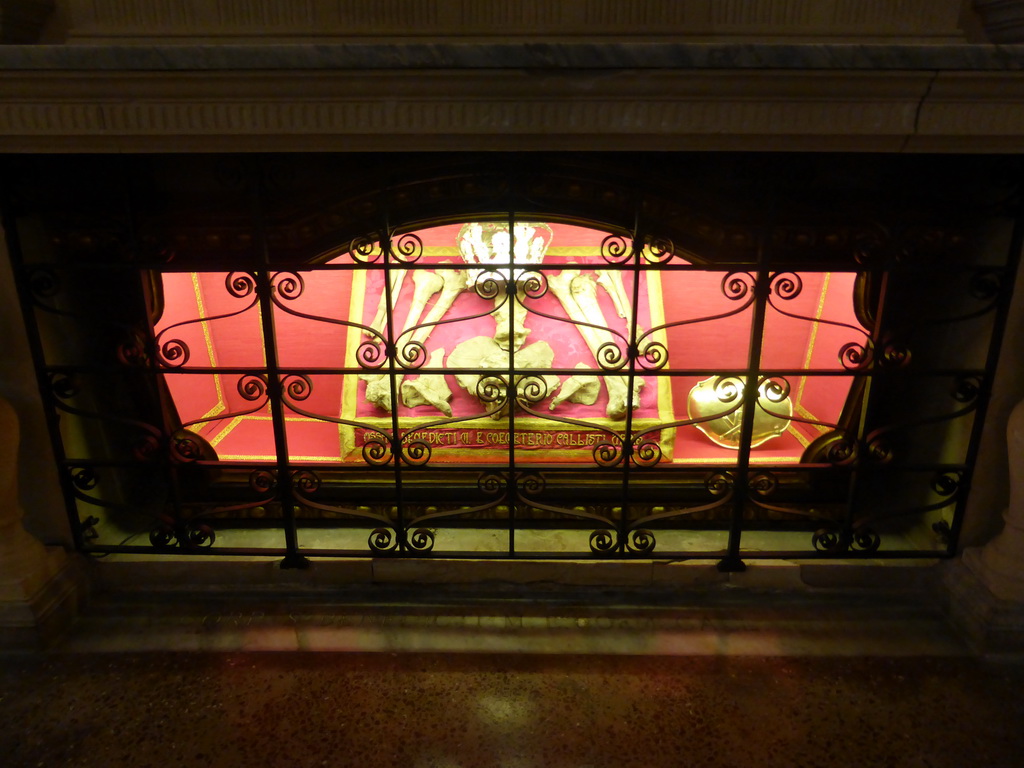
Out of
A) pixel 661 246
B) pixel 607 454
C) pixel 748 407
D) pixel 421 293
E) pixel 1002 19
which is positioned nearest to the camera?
pixel 1002 19

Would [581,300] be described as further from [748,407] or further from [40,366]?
[40,366]

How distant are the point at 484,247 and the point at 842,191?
101 cm

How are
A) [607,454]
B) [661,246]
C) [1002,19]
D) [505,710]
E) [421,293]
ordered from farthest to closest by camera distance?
[421,293], [607,454], [661,246], [505,710], [1002,19]

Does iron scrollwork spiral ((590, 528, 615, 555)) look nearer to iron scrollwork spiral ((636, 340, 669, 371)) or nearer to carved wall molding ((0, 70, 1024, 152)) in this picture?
iron scrollwork spiral ((636, 340, 669, 371))

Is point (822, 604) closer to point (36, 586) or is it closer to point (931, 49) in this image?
point (931, 49)

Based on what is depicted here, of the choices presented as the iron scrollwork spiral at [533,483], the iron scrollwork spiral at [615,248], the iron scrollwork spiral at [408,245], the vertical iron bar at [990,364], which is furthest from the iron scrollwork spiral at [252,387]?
the vertical iron bar at [990,364]

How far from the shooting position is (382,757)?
5.38 feet

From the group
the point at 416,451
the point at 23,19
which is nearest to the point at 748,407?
the point at 416,451

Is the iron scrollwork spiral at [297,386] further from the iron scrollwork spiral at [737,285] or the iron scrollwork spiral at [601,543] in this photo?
the iron scrollwork spiral at [737,285]

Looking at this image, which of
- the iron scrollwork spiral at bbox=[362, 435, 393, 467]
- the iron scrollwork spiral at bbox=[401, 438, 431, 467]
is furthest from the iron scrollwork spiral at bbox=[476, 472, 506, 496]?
the iron scrollwork spiral at bbox=[362, 435, 393, 467]

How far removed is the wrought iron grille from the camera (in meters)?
1.88

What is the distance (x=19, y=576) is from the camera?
6.24ft

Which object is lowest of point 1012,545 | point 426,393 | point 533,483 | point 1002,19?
point 1012,545

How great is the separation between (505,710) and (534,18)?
1.69 meters
